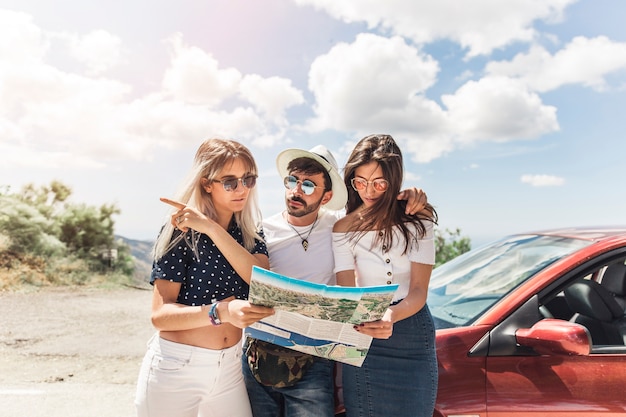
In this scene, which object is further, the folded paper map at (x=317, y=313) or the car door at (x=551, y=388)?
the car door at (x=551, y=388)

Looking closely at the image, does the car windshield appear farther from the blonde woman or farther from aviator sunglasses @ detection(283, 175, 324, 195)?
the blonde woman

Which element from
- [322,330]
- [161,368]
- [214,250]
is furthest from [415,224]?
[161,368]

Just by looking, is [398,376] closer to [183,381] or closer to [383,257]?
[383,257]

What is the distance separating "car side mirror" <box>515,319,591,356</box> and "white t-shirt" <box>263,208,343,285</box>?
2.85ft

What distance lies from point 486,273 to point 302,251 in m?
1.44

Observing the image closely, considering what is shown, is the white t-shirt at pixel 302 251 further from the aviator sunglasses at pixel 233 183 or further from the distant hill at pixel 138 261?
the distant hill at pixel 138 261

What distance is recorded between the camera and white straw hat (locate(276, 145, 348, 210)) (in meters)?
2.19

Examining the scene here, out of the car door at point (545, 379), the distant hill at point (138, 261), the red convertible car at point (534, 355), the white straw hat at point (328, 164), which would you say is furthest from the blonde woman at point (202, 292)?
the distant hill at point (138, 261)

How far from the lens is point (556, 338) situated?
2064mm

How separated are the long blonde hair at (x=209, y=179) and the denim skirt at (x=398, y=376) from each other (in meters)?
0.66

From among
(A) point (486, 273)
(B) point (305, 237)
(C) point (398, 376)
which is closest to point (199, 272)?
(B) point (305, 237)

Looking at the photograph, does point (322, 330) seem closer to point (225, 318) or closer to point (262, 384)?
point (225, 318)

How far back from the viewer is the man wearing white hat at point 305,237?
1962 mm

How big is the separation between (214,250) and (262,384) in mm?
578
